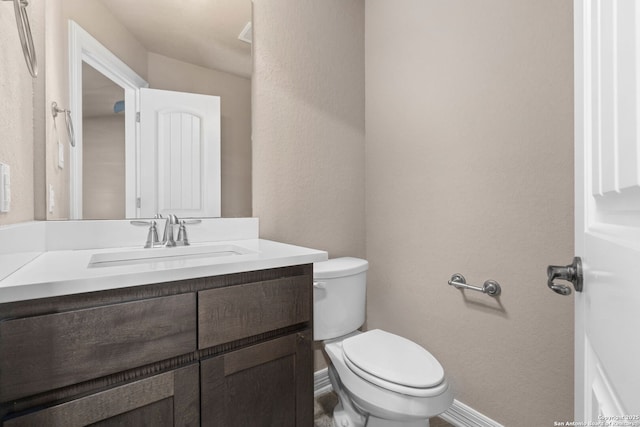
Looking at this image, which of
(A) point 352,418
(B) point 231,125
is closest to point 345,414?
(A) point 352,418

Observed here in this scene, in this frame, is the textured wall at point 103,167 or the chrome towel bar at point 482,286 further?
the chrome towel bar at point 482,286

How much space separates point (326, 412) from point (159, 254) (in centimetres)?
114

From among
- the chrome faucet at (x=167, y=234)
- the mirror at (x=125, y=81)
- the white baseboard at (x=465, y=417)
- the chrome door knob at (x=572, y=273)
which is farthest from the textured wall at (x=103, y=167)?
the chrome door knob at (x=572, y=273)

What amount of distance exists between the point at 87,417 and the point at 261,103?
4.52 feet

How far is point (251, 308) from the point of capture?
3.22ft

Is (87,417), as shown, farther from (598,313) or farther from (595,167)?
(595,167)

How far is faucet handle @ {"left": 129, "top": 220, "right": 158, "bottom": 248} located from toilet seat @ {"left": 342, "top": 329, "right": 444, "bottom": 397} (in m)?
0.90

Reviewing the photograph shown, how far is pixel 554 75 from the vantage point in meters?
1.18

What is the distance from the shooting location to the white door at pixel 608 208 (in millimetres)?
337

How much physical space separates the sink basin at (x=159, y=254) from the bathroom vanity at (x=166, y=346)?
7 cm

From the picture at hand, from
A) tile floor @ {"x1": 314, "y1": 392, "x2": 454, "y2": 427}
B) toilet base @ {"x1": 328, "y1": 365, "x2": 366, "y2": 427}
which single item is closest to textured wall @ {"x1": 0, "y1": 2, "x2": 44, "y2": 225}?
toilet base @ {"x1": 328, "y1": 365, "x2": 366, "y2": 427}

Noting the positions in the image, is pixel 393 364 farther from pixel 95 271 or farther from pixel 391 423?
pixel 95 271

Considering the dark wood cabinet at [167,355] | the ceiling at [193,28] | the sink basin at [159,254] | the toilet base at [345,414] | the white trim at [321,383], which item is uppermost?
the ceiling at [193,28]

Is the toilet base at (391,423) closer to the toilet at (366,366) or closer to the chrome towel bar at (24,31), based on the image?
the toilet at (366,366)
